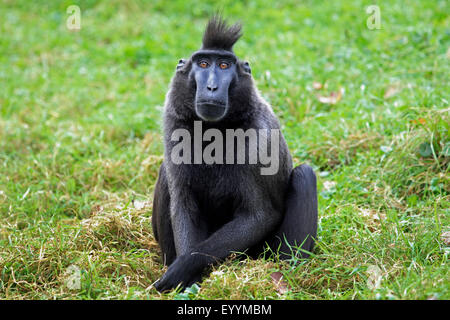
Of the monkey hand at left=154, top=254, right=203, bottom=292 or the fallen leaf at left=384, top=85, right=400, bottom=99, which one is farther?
the fallen leaf at left=384, top=85, right=400, bottom=99

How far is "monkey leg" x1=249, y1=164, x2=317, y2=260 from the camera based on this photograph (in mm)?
4031

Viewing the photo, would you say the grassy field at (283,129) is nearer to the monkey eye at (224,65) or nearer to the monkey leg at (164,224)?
the monkey leg at (164,224)

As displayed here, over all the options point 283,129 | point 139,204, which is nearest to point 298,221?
point 139,204

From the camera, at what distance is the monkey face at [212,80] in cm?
378

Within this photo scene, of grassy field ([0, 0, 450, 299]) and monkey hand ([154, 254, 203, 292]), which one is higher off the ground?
grassy field ([0, 0, 450, 299])

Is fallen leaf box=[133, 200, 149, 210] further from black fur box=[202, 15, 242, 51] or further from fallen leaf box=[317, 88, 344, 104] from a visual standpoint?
fallen leaf box=[317, 88, 344, 104]

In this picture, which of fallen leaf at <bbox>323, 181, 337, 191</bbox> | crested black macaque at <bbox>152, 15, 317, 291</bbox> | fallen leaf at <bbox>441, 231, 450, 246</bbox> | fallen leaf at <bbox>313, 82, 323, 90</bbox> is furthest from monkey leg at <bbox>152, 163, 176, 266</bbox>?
fallen leaf at <bbox>313, 82, 323, 90</bbox>

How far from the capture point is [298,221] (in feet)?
13.3

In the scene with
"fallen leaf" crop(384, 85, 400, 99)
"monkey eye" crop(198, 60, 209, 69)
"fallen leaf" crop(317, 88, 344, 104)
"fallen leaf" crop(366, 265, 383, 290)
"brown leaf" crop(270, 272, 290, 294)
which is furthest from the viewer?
"fallen leaf" crop(317, 88, 344, 104)

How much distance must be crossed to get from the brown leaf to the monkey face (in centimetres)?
108

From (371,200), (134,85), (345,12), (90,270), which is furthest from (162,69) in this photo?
(90,270)

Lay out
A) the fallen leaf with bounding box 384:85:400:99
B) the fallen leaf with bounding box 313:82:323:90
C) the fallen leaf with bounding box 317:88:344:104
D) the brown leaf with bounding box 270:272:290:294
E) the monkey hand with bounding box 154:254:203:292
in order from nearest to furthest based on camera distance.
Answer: the brown leaf with bounding box 270:272:290:294, the monkey hand with bounding box 154:254:203:292, the fallen leaf with bounding box 384:85:400:99, the fallen leaf with bounding box 317:88:344:104, the fallen leaf with bounding box 313:82:323:90
